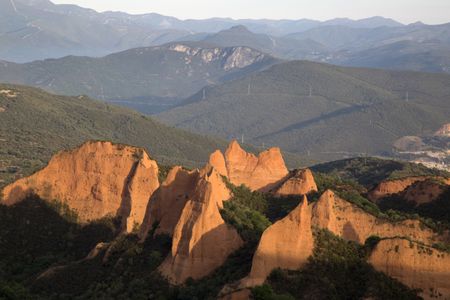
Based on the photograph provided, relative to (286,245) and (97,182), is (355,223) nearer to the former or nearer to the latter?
(286,245)

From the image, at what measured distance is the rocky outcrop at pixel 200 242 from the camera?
Result: 45156 mm

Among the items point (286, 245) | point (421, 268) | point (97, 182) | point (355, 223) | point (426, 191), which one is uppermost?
point (286, 245)

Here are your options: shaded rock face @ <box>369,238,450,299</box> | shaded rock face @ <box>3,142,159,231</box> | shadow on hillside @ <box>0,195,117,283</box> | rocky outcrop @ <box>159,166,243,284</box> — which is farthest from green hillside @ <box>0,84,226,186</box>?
shaded rock face @ <box>369,238,450,299</box>

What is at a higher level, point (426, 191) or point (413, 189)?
point (426, 191)

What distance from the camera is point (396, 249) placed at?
41750 millimetres

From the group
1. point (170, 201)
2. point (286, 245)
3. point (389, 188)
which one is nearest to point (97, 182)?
point (170, 201)

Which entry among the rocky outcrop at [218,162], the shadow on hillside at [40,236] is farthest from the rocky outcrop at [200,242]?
the rocky outcrop at [218,162]

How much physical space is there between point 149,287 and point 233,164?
3082 cm

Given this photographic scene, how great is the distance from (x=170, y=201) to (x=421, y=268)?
19536mm

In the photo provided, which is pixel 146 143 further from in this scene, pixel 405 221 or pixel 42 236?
pixel 405 221

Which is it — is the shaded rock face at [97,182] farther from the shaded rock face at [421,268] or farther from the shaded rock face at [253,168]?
the shaded rock face at [421,268]

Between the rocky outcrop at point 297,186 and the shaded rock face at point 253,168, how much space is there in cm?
436

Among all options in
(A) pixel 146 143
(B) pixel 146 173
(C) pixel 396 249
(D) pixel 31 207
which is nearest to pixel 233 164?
(B) pixel 146 173

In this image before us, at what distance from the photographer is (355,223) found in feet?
183
